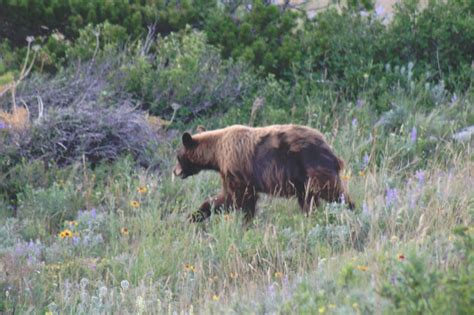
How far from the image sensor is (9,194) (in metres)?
11.4

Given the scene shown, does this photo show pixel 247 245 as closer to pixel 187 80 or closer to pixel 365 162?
pixel 365 162

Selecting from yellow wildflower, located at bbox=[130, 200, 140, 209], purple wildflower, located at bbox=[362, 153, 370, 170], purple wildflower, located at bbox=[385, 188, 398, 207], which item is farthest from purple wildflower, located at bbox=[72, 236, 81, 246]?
purple wildflower, located at bbox=[362, 153, 370, 170]

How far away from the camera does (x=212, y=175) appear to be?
37.8 ft

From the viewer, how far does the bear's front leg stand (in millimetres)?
9953

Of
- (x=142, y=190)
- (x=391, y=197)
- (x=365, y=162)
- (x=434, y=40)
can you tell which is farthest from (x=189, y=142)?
(x=434, y=40)

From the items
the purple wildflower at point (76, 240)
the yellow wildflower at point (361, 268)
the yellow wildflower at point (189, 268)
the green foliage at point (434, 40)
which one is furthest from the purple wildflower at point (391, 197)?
the green foliage at point (434, 40)

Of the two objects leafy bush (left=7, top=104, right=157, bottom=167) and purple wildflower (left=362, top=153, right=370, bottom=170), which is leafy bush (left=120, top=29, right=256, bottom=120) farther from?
purple wildflower (left=362, top=153, right=370, bottom=170)

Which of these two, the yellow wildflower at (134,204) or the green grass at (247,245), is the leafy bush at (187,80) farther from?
the yellow wildflower at (134,204)

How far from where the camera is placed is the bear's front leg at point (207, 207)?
9.95 m

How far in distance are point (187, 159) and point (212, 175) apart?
3.18 ft

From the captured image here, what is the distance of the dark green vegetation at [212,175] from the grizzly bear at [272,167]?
0.75 ft

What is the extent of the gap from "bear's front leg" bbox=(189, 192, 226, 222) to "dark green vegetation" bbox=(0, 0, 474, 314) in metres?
0.15

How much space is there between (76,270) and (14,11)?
6.17m

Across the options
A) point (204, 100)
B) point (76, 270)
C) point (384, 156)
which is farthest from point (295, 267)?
point (204, 100)
